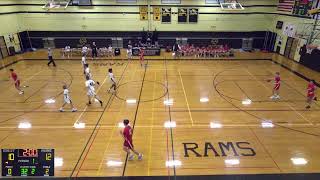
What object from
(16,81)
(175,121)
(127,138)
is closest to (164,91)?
(175,121)

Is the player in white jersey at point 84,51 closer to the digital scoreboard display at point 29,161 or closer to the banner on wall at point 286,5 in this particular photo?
the digital scoreboard display at point 29,161

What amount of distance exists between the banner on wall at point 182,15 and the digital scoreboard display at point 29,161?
22.4m

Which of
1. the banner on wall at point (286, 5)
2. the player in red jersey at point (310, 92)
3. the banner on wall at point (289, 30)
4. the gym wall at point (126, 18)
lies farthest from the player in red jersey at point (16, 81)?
the banner on wall at point (286, 5)

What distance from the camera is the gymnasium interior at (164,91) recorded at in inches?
338

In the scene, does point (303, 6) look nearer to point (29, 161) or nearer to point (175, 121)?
point (175, 121)

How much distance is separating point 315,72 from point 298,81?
3010 mm

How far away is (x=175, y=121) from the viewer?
11547mm

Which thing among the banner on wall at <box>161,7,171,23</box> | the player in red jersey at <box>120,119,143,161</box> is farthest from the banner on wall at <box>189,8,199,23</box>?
the player in red jersey at <box>120,119,143,161</box>

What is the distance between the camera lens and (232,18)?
1027 inches

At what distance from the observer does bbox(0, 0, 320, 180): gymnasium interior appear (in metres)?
8.58

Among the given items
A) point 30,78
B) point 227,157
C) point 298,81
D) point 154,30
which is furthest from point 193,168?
point 154,30

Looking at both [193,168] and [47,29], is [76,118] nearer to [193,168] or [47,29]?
[193,168]

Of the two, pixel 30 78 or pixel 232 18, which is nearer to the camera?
pixel 30 78

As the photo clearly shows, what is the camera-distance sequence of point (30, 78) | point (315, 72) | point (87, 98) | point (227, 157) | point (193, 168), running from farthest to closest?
point (315, 72), point (30, 78), point (87, 98), point (227, 157), point (193, 168)
